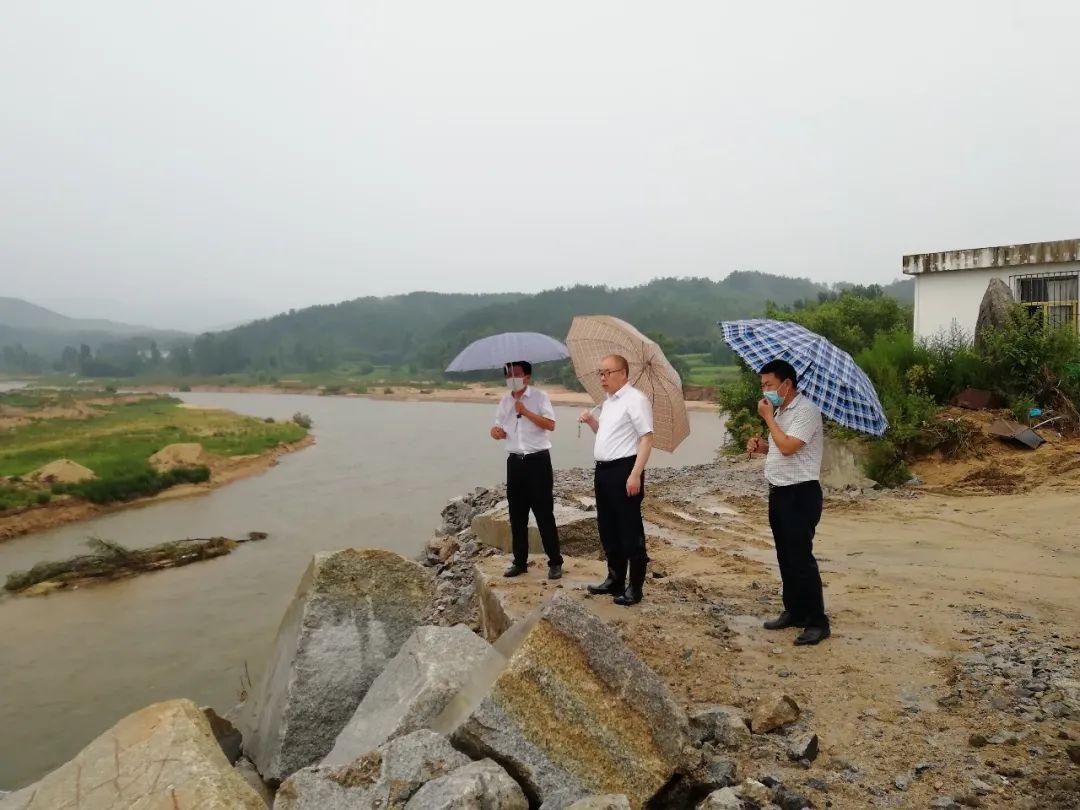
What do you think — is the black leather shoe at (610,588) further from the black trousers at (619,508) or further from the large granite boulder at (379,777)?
the large granite boulder at (379,777)

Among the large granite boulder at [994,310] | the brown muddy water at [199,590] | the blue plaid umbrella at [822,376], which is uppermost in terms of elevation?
the large granite boulder at [994,310]

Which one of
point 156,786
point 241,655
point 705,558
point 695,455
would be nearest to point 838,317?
point 695,455

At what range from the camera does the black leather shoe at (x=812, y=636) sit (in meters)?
4.89

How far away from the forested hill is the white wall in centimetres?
5060

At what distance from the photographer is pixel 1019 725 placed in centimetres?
376

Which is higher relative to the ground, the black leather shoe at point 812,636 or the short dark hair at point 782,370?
the short dark hair at point 782,370

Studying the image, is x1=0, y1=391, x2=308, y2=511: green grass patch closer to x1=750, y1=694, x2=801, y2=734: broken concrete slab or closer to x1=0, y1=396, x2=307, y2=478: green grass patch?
x1=0, y1=396, x2=307, y2=478: green grass patch

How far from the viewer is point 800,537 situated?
4.79 meters

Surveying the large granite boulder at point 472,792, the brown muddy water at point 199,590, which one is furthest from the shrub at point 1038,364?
the large granite boulder at point 472,792

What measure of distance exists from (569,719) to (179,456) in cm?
2747

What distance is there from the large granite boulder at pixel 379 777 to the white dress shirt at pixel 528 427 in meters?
3.06

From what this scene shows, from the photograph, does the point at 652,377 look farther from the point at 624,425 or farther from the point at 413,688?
the point at 413,688

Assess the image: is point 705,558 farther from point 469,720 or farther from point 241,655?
point 241,655

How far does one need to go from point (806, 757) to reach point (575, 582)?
3.00 metres
